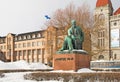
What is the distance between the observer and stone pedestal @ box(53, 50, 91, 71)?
22.6 m

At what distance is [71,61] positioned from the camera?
74.6 feet

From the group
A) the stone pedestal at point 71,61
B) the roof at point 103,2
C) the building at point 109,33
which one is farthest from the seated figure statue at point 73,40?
the roof at point 103,2

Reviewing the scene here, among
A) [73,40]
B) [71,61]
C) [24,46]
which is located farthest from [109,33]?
[71,61]

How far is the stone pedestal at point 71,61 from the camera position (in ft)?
74.0

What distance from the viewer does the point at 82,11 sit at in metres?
47.5

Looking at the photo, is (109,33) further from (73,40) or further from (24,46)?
(73,40)

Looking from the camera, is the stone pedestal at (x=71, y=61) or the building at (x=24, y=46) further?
the building at (x=24, y=46)

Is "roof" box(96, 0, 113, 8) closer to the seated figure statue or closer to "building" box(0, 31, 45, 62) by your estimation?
"building" box(0, 31, 45, 62)

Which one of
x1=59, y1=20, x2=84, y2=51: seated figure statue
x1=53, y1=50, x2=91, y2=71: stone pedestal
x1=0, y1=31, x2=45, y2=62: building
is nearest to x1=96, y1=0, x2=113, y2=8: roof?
x1=0, y1=31, x2=45, y2=62: building

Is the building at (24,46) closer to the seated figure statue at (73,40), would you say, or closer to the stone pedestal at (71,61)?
the seated figure statue at (73,40)

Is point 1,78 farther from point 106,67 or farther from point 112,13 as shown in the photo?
point 112,13

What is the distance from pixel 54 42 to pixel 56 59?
24523 mm

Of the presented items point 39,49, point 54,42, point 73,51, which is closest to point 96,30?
point 54,42

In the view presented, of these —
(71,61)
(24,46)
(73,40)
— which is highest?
(73,40)
